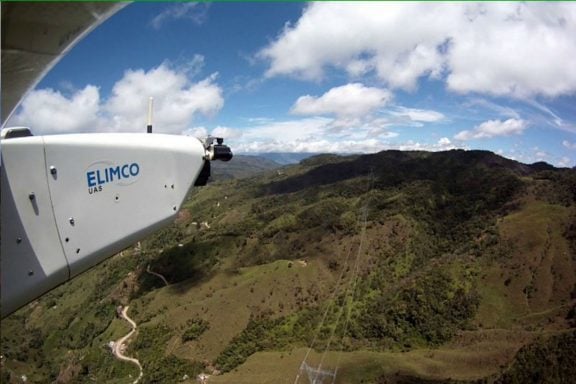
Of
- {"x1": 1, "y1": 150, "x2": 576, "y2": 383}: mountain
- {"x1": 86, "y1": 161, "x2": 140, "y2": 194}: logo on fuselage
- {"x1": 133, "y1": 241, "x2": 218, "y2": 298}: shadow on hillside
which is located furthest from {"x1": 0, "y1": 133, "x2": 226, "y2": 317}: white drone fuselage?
{"x1": 133, "y1": 241, "x2": 218, "y2": 298}: shadow on hillside

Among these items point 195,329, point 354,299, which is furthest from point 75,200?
point 354,299

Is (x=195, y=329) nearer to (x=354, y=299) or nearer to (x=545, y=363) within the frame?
(x=354, y=299)

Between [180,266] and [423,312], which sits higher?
[423,312]

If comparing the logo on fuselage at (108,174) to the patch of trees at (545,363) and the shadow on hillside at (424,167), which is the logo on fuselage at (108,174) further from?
the shadow on hillside at (424,167)

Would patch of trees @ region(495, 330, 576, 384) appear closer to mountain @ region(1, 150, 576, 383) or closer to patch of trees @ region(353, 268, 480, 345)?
mountain @ region(1, 150, 576, 383)

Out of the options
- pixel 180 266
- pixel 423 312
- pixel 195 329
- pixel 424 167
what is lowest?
pixel 195 329

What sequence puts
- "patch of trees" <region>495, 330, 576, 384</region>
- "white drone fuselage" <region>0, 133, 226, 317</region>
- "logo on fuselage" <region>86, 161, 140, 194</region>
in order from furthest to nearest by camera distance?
"patch of trees" <region>495, 330, 576, 384</region>, "logo on fuselage" <region>86, 161, 140, 194</region>, "white drone fuselage" <region>0, 133, 226, 317</region>

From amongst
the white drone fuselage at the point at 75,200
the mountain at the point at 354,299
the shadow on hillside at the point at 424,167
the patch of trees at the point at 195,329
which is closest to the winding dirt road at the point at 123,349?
the mountain at the point at 354,299

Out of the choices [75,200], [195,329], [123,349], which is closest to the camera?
[75,200]

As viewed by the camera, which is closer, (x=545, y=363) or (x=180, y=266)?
(x=545, y=363)
